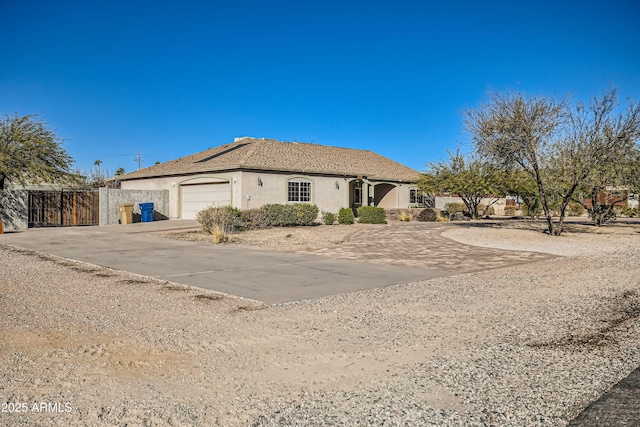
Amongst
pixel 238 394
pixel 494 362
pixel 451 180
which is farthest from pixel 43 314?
pixel 451 180

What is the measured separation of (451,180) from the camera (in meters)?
32.7

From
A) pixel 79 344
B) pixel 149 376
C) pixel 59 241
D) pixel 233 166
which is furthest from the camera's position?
pixel 233 166

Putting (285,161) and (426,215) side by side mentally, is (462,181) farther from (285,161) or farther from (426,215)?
(285,161)

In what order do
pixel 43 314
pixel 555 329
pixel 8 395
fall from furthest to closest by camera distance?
pixel 43 314
pixel 555 329
pixel 8 395

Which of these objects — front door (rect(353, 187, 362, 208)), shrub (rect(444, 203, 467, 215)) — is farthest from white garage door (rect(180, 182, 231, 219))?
shrub (rect(444, 203, 467, 215))

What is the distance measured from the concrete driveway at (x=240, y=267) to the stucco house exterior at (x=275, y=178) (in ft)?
29.8

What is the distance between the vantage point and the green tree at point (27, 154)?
24.7 m

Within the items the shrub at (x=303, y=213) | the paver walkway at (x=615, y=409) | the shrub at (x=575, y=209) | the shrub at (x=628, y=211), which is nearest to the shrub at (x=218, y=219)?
the shrub at (x=303, y=213)

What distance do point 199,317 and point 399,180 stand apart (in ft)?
99.2

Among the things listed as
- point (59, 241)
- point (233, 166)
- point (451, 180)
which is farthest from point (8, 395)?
point (451, 180)

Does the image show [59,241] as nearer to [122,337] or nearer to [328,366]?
[122,337]

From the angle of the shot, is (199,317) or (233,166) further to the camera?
(233,166)

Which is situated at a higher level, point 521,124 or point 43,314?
point 521,124

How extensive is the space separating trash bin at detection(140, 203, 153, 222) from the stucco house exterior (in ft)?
5.38
